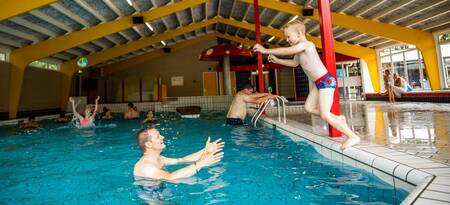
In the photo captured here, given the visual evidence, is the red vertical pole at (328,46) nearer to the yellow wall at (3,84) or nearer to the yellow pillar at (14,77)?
the yellow pillar at (14,77)

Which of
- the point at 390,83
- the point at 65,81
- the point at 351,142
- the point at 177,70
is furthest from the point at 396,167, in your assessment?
the point at 177,70

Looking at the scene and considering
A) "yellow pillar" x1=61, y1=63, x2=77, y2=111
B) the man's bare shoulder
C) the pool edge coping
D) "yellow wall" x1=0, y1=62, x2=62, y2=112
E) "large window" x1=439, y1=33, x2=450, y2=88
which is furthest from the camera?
"yellow pillar" x1=61, y1=63, x2=77, y2=111

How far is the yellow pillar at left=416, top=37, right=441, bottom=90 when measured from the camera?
39.2 feet

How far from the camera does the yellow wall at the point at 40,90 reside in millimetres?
14297

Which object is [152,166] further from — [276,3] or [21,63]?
[21,63]

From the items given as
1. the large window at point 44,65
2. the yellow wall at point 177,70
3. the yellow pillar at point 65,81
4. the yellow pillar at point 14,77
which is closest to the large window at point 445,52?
the yellow wall at point 177,70

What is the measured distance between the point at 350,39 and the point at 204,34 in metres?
11.2

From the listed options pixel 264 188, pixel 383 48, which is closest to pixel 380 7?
pixel 383 48

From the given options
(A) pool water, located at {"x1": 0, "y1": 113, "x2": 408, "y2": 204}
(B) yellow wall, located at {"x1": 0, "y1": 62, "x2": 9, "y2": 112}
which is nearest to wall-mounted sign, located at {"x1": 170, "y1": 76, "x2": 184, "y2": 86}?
(B) yellow wall, located at {"x1": 0, "y1": 62, "x2": 9, "y2": 112}

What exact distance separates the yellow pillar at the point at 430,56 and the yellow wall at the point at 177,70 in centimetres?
1456

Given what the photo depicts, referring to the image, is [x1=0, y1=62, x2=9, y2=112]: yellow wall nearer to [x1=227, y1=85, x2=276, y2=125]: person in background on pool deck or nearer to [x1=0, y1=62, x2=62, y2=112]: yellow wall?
[x1=0, y1=62, x2=62, y2=112]: yellow wall

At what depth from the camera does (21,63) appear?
11961 millimetres

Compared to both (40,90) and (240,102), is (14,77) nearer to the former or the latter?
(40,90)

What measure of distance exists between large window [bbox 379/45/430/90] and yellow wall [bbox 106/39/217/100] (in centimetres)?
1262
